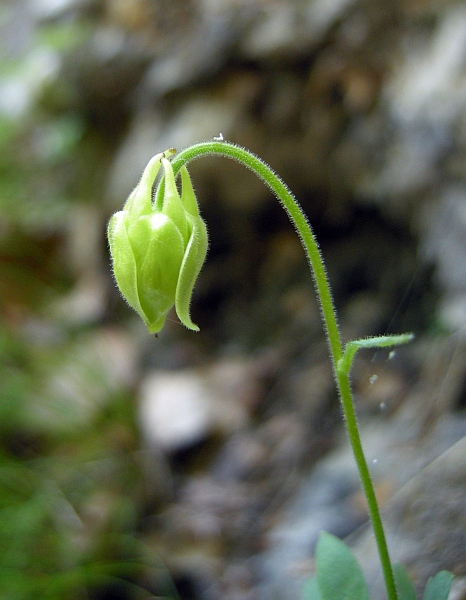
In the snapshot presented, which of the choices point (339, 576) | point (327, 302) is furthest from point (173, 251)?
point (339, 576)

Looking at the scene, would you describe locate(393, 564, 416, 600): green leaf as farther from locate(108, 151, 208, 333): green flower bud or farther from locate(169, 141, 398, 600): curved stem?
locate(108, 151, 208, 333): green flower bud

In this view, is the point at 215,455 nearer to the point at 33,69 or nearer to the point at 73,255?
the point at 73,255

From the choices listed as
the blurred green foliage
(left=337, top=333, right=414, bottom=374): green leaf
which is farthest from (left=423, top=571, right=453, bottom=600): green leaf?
the blurred green foliage

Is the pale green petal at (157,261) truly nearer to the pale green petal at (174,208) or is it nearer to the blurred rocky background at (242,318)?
the pale green petal at (174,208)

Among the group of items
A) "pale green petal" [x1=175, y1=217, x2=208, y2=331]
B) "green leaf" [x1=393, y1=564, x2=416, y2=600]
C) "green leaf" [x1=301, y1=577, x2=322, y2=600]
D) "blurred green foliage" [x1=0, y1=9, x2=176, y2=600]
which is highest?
"blurred green foliage" [x1=0, y1=9, x2=176, y2=600]

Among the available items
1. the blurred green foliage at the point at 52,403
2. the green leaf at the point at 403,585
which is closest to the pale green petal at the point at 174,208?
the green leaf at the point at 403,585
